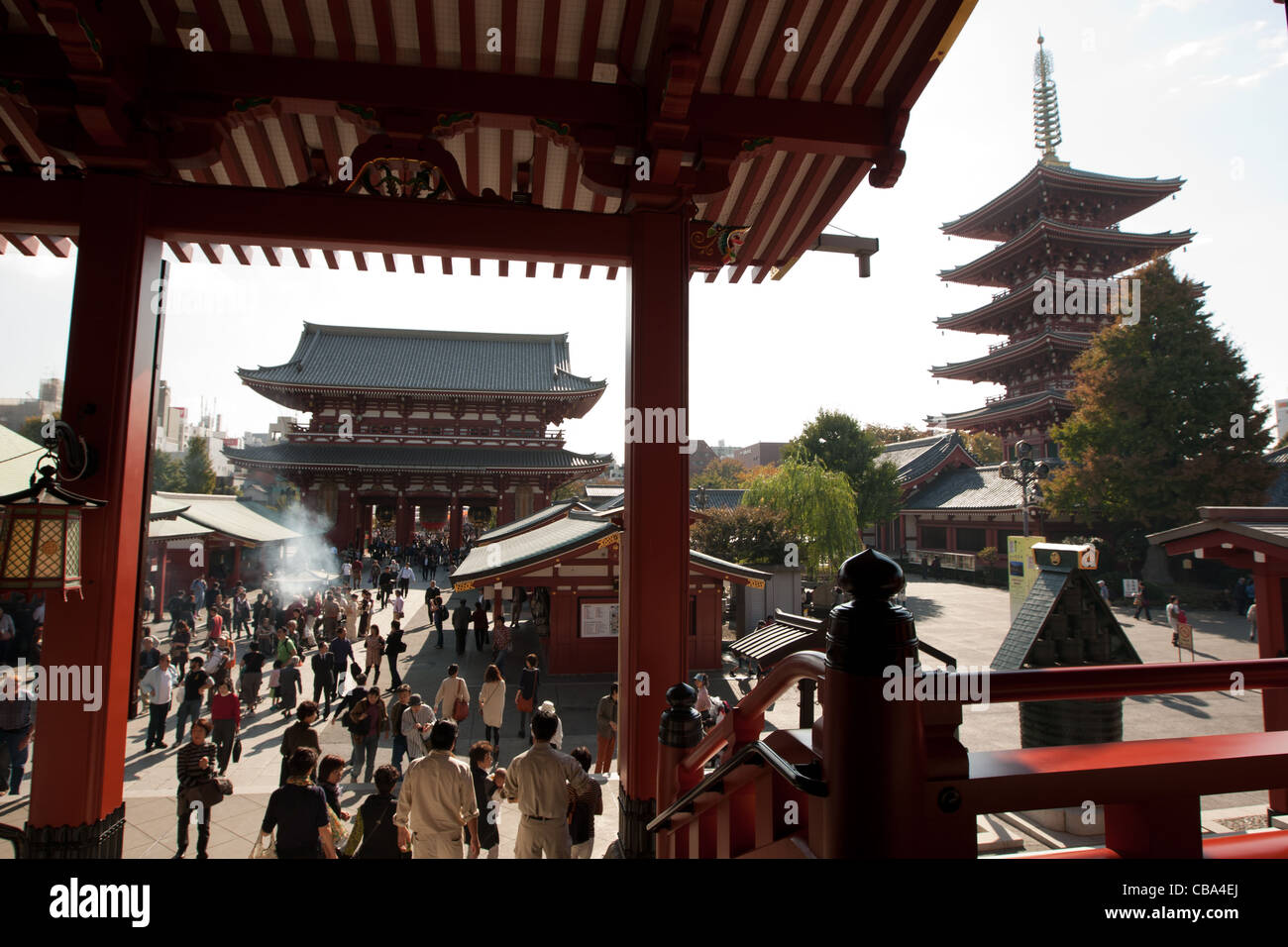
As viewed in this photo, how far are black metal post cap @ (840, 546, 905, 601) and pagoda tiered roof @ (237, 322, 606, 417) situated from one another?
2656 centimetres

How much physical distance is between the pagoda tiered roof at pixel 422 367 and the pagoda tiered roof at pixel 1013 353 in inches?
723

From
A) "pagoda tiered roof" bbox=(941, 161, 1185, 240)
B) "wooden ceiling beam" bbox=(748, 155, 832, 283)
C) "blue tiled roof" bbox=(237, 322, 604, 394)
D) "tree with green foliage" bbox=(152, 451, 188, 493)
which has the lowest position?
"wooden ceiling beam" bbox=(748, 155, 832, 283)

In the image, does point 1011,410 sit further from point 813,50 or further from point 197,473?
point 197,473

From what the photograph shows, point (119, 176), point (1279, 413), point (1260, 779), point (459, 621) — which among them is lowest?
point (459, 621)

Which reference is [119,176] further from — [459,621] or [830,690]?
[459,621]

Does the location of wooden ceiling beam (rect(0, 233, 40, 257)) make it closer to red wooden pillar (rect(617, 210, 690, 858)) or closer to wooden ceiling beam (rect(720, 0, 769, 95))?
red wooden pillar (rect(617, 210, 690, 858))

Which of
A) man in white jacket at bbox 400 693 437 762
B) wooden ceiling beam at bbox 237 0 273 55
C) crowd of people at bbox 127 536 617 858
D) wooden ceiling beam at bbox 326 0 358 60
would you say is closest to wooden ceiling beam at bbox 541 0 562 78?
wooden ceiling beam at bbox 326 0 358 60

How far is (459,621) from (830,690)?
505 inches

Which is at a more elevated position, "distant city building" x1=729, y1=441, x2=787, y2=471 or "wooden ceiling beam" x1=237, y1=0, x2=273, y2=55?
"distant city building" x1=729, y1=441, x2=787, y2=471

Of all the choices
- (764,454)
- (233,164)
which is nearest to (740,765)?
(233,164)

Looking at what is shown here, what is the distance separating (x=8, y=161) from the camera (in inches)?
134

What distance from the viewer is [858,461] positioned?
1125 inches

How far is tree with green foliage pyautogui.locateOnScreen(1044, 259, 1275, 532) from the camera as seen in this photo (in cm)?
1861
